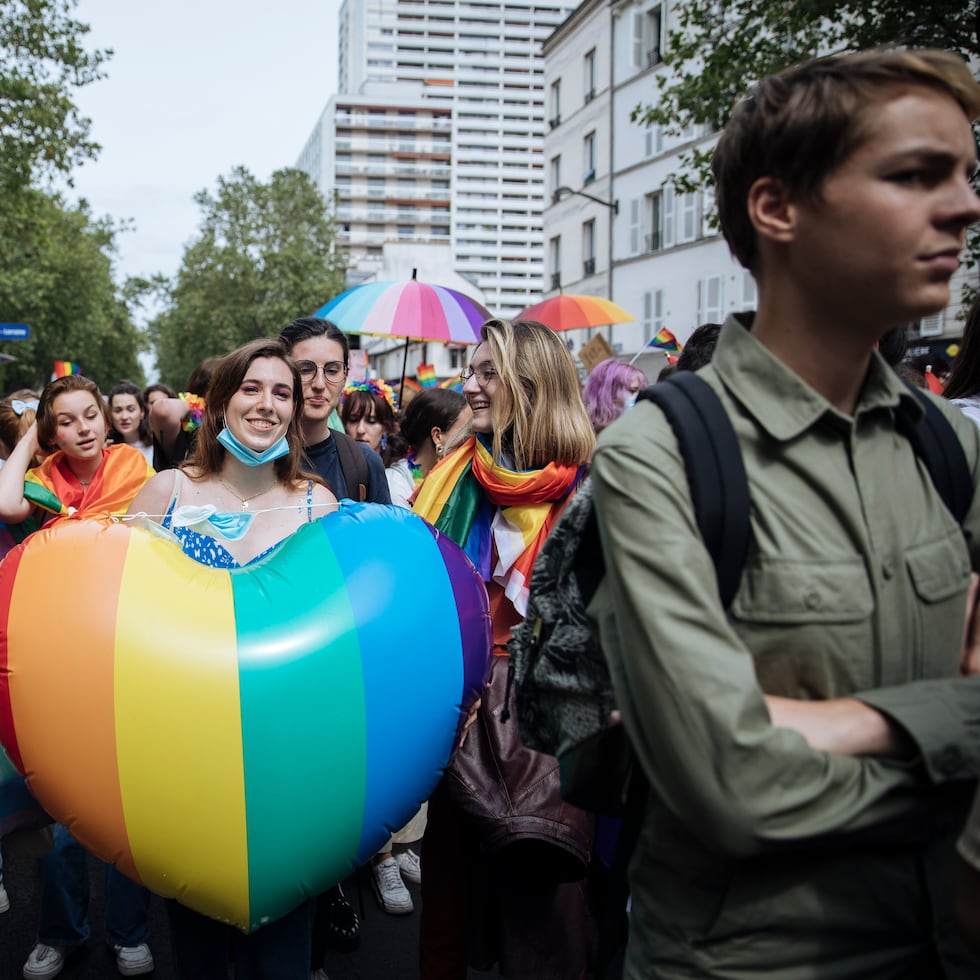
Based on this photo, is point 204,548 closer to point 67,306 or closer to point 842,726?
point 842,726

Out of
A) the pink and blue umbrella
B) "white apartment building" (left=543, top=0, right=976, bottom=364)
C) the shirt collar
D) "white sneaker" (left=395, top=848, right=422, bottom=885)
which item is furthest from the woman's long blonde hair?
"white apartment building" (left=543, top=0, right=976, bottom=364)

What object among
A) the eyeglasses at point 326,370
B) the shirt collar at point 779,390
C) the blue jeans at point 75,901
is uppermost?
the eyeglasses at point 326,370

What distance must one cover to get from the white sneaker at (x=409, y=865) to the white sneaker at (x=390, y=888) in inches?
3.6

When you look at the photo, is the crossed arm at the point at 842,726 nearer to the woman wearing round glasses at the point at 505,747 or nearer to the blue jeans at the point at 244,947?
the woman wearing round glasses at the point at 505,747

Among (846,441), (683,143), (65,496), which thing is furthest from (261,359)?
(683,143)

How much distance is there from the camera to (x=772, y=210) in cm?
144

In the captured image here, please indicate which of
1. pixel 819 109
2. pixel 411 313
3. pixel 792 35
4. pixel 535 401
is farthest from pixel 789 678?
pixel 792 35

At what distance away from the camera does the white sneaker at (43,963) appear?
3674 mm

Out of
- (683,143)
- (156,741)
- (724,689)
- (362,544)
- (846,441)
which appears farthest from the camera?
(683,143)

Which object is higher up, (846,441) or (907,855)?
(846,441)

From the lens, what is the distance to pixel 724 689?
4.15ft

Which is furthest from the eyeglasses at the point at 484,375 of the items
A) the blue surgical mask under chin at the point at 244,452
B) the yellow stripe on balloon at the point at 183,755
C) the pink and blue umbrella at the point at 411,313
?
the pink and blue umbrella at the point at 411,313

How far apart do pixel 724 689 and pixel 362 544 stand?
5.05ft

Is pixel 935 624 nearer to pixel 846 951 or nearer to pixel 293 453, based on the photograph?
pixel 846 951
